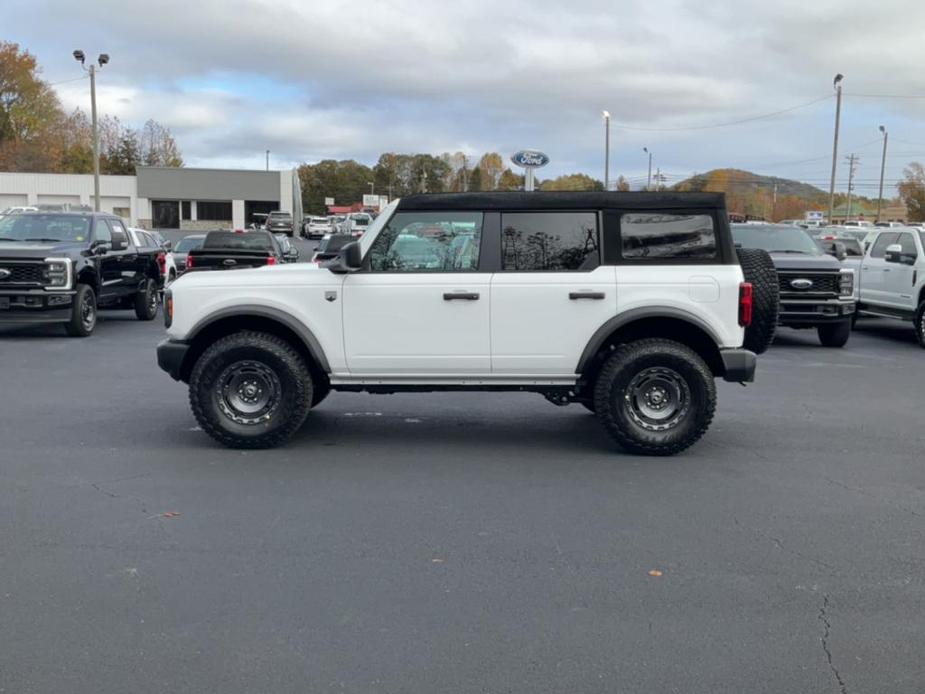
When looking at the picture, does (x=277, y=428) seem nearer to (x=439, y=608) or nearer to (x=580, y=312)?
(x=580, y=312)

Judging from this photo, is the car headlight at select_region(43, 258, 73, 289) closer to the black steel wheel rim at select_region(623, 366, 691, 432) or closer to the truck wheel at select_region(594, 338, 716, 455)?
the truck wheel at select_region(594, 338, 716, 455)

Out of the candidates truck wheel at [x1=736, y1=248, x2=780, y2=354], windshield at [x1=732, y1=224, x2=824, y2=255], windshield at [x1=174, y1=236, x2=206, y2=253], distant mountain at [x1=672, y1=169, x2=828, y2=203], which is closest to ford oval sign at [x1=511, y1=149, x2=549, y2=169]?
windshield at [x1=732, y1=224, x2=824, y2=255]

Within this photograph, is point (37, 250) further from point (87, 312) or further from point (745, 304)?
point (745, 304)

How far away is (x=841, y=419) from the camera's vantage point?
9.13 meters

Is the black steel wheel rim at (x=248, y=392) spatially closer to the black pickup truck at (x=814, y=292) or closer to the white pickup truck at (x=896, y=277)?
the black pickup truck at (x=814, y=292)

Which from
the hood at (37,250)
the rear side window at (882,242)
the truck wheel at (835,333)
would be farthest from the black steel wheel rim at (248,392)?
the rear side window at (882,242)

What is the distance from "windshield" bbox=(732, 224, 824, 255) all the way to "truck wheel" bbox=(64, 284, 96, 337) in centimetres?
1044

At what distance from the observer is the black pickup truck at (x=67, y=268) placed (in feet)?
46.0

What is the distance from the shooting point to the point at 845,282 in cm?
1437

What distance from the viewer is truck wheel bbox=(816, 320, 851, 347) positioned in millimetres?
14875

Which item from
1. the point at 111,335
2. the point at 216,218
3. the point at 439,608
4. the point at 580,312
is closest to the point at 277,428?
the point at 580,312

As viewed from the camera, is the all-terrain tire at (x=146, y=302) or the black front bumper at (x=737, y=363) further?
the all-terrain tire at (x=146, y=302)

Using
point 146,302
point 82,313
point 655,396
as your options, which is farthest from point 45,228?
point 655,396

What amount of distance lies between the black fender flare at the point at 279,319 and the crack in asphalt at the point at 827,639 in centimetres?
419
